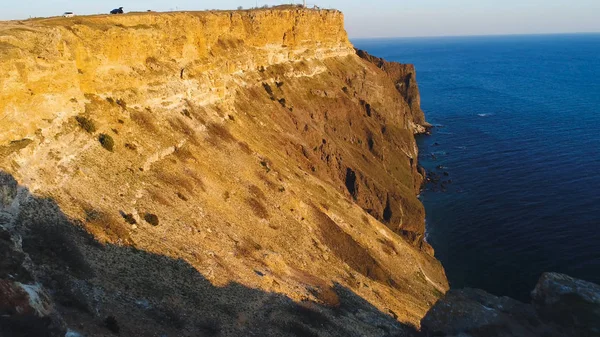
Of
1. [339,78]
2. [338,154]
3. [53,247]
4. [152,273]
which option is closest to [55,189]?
[53,247]

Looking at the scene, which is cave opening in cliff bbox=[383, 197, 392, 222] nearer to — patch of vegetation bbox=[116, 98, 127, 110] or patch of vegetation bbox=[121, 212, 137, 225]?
patch of vegetation bbox=[116, 98, 127, 110]

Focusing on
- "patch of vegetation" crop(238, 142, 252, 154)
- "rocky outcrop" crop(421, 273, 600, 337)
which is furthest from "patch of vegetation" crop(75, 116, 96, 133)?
"rocky outcrop" crop(421, 273, 600, 337)

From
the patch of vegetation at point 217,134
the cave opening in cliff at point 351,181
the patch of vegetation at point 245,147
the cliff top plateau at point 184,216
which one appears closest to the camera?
the cliff top plateau at point 184,216

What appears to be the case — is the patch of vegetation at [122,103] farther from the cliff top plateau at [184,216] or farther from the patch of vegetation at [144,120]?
the patch of vegetation at [144,120]

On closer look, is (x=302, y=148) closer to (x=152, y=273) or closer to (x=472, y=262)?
(x=472, y=262)

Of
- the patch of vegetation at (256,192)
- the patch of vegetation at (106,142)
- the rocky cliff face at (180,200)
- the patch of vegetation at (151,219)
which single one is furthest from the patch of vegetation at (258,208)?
the patch of vegetation at (106,142)

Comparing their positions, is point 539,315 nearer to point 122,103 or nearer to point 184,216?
point 184,216
